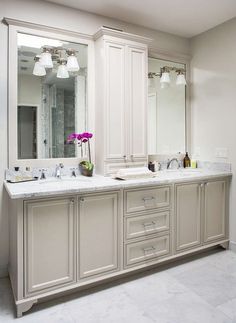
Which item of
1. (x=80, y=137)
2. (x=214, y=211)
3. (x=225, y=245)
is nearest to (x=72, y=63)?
(x=80, y=137)

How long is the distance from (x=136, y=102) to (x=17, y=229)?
1696 millimetres

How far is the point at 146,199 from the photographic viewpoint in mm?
2424

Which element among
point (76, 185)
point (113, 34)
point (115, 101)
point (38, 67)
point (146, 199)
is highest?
point (113, 34)

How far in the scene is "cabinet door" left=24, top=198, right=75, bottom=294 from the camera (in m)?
1.90

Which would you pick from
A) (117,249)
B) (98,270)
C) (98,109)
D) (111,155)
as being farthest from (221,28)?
(98,270)

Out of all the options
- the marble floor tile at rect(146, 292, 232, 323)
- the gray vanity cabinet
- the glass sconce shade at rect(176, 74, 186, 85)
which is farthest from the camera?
the glass sconce shade at rect(176, 74, 186, 85)

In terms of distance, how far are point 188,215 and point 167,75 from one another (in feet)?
5.49

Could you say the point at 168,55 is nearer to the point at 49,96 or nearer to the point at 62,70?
the point at 62,70

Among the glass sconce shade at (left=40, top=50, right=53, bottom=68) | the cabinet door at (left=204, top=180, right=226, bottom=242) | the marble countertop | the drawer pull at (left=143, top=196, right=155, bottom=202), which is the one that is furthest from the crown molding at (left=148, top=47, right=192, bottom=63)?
the drawer pull at (left=143, top=196, right=155, bottom=202)

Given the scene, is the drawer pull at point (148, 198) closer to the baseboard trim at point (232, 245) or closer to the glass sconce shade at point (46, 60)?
the baseboard trim at point (232, 245)

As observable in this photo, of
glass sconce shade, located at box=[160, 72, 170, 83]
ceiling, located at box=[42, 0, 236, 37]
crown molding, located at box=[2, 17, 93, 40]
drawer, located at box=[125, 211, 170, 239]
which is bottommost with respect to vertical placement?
drawer, located at box=[125, 211, 170, 239]

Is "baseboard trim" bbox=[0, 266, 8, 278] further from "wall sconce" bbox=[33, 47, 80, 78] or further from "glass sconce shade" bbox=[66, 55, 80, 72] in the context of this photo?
"glass sconce shade" bbox=[66, 55, 80, 72]

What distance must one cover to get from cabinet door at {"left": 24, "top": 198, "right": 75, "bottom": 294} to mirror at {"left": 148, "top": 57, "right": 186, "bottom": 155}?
1.53 meters

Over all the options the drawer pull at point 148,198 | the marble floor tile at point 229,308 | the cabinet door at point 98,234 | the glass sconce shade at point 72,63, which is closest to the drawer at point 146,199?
the drawer pull at point 148,198
